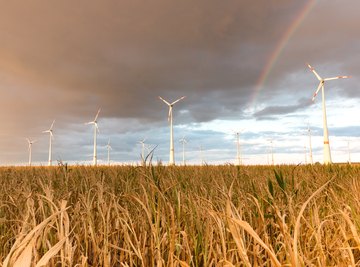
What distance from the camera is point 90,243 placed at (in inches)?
126

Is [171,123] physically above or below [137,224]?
above

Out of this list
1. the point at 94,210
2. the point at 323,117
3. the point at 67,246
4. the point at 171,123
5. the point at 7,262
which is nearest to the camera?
the point at 7,262

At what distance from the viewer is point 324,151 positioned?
3397 centimetres

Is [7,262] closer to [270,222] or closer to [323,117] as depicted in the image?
[270,222]

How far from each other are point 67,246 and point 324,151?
118 ft

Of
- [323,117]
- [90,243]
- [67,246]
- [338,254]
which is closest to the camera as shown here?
[67,246]

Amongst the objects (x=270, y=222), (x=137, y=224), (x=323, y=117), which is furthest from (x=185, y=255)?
(x=323, y=117)

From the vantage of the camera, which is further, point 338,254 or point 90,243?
point 90,243

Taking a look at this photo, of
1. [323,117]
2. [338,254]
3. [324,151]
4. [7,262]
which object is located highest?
[323,117]

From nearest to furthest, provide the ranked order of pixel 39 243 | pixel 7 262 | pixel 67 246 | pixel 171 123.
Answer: pixel 7 262
pixel 67 246
pixel 39 243
pixel 171 123

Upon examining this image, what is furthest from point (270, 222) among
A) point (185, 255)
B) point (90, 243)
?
point (90, 243)

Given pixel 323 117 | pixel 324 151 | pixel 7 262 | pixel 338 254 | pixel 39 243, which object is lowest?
pixel 338 254

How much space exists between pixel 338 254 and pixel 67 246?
98.4 inches

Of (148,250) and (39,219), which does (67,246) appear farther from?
(39,219)
